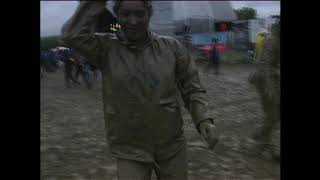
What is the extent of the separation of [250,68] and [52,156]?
1.95 metres

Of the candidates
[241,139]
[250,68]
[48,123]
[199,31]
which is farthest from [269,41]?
[48,123]

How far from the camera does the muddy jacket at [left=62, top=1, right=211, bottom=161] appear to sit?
2838mm

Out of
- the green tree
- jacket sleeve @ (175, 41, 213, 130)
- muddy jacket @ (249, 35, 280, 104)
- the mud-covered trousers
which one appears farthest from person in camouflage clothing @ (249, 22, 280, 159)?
the mud-covered trousers

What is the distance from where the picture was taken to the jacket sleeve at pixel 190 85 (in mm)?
2965

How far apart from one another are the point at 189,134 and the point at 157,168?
1.42 metres

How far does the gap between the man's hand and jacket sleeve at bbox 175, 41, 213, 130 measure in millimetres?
34

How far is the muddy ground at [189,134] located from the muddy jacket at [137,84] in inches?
41.6

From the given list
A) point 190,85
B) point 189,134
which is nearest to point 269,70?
point 189,134

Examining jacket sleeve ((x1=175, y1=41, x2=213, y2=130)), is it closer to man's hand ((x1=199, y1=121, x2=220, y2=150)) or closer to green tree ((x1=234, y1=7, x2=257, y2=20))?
man's hand ((x1=199, y1=121, x2=220, y2=150))

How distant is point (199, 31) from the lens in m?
3.89

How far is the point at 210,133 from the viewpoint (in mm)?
2928

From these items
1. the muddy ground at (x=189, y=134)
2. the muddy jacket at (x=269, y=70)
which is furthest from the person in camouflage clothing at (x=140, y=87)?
the muddy jacket at (x=269, y=70)
